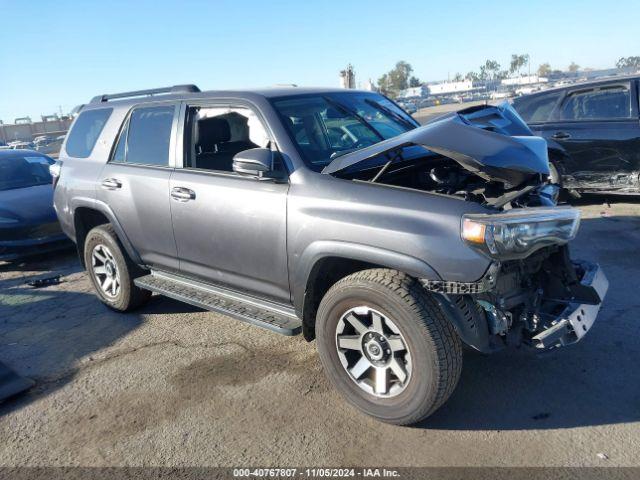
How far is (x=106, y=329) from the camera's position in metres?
4.83

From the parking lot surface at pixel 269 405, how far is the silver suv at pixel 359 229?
298 mm

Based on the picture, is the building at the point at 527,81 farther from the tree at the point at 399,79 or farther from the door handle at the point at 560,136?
the door handle at the point at 560,136

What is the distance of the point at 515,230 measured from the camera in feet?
8.99

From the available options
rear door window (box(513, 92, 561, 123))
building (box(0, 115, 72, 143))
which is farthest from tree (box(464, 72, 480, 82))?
rear door window (box(513, 92, 561, 123))

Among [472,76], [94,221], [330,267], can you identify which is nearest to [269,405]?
[330,267]

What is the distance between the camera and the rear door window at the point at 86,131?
17.0 feet

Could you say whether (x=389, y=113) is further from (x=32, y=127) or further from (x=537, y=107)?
(x=32, y=127)

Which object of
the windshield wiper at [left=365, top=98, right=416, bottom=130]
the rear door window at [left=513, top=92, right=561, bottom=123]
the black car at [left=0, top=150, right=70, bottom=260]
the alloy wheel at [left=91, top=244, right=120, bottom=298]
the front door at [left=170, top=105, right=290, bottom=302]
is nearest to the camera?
the front door at [left=170, top=105, right=290, bottom=302]

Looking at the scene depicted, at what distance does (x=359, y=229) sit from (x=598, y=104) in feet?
19.8

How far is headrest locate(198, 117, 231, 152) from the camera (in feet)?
13.9

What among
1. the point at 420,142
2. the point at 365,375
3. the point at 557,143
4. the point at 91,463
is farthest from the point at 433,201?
the point at 557,143

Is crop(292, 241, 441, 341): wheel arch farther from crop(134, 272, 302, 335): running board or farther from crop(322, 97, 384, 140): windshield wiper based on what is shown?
crop(322, 97, 384, 140): windshield wiper

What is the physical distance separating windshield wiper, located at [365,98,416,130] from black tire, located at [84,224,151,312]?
8.49ft

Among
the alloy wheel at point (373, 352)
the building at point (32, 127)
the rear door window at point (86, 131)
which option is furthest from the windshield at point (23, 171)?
the building at point (32, 127)
